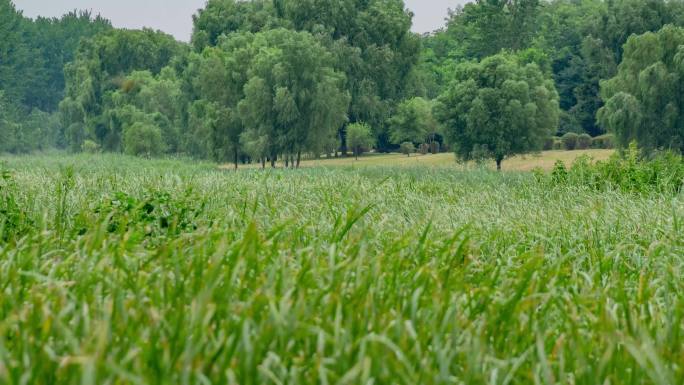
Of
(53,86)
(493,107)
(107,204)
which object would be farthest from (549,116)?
(53,86)

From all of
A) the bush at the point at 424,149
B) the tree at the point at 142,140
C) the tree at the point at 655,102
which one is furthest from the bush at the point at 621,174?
the bush at the point at 424,149

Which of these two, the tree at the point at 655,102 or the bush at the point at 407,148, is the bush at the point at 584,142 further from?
the tree at the point at 655,102

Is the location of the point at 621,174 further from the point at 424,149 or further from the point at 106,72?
the point at 106,72

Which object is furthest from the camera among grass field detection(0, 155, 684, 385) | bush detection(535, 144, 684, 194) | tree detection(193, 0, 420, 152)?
tree detection(193, 0, 420, 152)

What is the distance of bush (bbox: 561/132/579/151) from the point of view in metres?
48.8

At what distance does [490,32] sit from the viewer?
202ft

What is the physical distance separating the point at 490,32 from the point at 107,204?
5765 centimetres

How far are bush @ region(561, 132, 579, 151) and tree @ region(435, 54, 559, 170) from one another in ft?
47.3

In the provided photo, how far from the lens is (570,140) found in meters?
49.0

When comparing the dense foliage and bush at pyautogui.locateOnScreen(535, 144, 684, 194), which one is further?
the dense foliage

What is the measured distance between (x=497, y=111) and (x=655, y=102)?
6.41 meters

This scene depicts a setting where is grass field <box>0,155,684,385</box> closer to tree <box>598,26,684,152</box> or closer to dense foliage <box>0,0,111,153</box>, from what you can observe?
tree <box>598,26,684,152</box>

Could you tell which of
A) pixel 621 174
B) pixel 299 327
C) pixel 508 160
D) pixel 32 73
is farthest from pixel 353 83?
pixel 32 73

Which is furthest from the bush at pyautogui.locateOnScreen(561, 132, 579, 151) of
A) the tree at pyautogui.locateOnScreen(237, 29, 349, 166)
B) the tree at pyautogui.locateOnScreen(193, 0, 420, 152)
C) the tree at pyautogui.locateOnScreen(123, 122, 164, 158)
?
the tree at pyautogui.locateOnScreen(123, 122, 164, 158)
